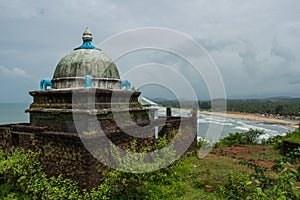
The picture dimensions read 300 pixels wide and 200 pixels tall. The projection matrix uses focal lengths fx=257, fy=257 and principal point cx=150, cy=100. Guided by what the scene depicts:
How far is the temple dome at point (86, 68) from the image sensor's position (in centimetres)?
864

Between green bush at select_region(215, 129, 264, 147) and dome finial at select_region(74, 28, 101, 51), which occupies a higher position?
dome finial at select_region(74, 28, 101, 51)

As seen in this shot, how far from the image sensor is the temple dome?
8.64m

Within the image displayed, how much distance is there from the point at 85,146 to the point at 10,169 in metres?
2.83

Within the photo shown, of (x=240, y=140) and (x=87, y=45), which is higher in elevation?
(x=87, y=45)

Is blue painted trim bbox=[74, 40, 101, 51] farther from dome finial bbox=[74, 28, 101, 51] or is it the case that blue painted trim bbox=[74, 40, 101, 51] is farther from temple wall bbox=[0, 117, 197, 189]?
temple wall bbox=[0, 117, 197, 189]

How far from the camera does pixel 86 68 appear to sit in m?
8.66

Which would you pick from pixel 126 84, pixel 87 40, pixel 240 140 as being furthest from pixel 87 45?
pixel 240 140

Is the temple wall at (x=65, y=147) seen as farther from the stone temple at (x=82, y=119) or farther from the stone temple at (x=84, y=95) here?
the stone temple at (x=84, y=95)

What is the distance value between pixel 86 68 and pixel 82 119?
2.09 meters

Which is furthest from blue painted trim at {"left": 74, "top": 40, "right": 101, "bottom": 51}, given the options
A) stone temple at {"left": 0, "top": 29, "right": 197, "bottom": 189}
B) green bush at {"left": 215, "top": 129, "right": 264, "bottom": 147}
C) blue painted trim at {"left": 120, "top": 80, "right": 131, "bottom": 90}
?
green bush at {"left": 215, "top": 129, "right": 264, "bottom": 147}

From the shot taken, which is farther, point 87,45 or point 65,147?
point 87,45

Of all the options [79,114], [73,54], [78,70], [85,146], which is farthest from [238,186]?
[73,54]

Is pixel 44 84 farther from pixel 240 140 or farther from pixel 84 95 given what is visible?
pixel 240 140

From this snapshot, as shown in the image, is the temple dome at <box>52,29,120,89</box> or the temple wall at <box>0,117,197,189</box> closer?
the temple wall at <box>0,117,197,189</box>
